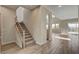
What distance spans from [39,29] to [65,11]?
0.72 m

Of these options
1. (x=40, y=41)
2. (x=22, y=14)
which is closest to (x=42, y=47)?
(x=40, y=41)

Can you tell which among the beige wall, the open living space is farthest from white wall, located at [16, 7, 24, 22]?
the beige wall

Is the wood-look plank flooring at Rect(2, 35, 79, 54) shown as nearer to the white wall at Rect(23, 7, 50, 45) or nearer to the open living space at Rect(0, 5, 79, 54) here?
→ the open living space at Rect(0, 5, 79, 54)

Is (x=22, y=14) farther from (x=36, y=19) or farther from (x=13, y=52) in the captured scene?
(x=13, y=52)

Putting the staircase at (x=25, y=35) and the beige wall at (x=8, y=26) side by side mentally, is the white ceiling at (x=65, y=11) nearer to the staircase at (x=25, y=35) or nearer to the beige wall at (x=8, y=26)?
the staircase at (x=25, y=35)

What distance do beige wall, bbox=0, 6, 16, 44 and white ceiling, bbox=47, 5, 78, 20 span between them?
0.89m

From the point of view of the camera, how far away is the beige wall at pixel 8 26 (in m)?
1.99

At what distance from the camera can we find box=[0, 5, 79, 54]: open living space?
6.56 ft

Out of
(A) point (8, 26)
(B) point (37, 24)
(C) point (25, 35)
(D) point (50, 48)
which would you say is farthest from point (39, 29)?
(A) point (8, 26)

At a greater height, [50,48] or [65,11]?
[65,11]

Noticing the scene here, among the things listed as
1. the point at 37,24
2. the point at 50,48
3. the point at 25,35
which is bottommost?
the point at 50,48

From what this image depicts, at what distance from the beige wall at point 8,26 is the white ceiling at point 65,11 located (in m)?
0.89

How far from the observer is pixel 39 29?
2.09m

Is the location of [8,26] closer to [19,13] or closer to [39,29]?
[19,13]
